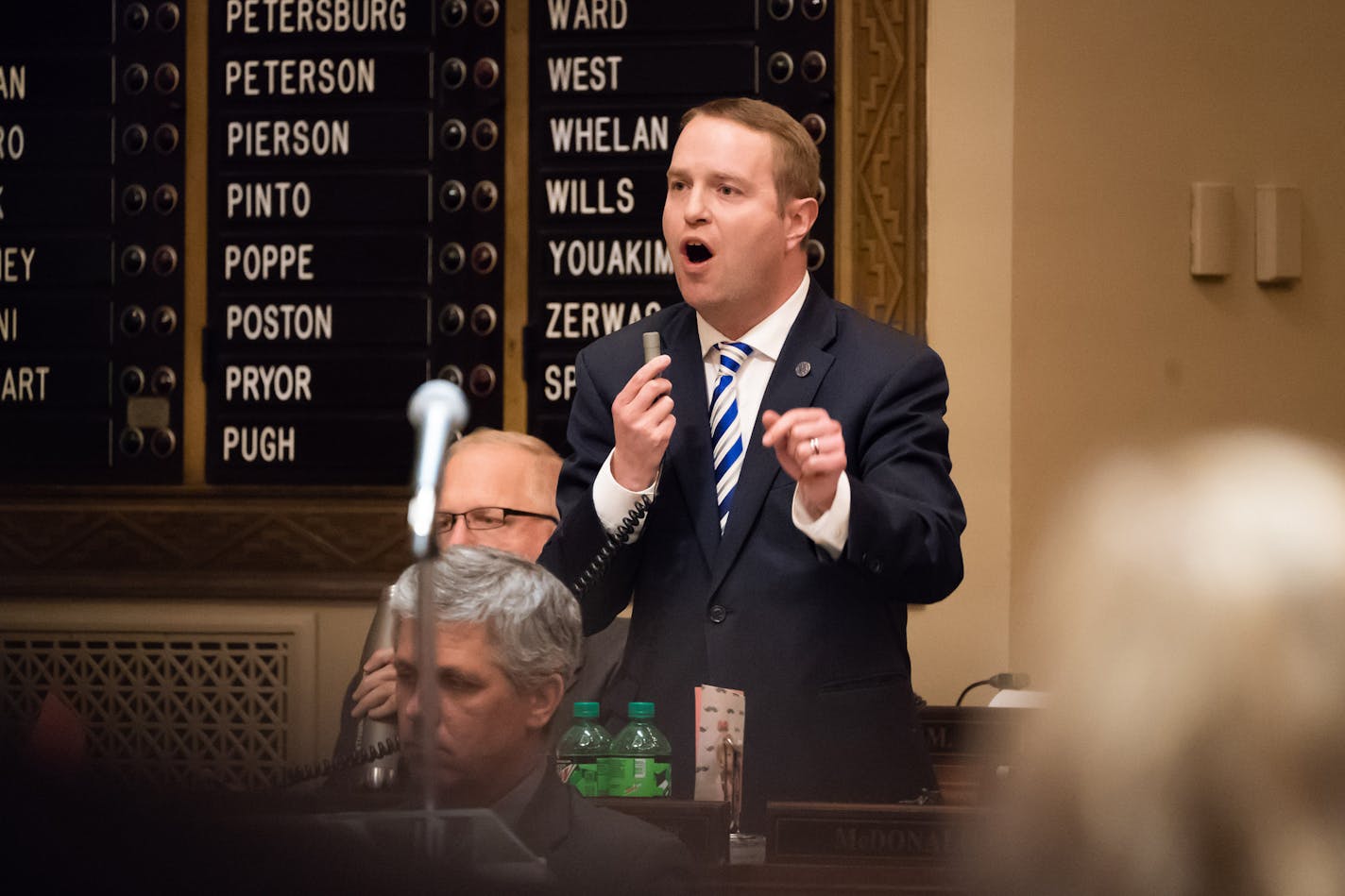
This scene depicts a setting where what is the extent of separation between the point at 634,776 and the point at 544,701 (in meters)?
0.24

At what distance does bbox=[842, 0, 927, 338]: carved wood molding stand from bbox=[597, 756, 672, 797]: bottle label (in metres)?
2.08

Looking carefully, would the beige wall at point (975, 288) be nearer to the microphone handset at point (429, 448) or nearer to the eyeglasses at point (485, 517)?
the eyeglasses at point (485, 517)

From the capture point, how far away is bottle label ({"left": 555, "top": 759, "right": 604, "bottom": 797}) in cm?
172

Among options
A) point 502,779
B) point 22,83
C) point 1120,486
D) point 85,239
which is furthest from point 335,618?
point 1120,486

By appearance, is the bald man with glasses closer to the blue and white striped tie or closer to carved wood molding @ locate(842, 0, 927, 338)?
the blue and white striped tie

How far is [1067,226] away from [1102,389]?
384 mm

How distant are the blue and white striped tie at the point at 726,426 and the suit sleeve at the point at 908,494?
0.47 ft

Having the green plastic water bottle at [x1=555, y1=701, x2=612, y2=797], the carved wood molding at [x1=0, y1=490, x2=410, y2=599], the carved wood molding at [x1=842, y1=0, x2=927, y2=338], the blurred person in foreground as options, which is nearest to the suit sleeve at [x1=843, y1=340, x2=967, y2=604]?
the green plastic water bottle at [x1=555, y1=701, x2=612, y2=797]

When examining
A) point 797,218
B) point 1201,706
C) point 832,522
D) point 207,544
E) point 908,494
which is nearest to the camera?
point 1201,706

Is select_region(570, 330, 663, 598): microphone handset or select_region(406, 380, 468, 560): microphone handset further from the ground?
select_region(406, 380, 468, 560): microphone handset

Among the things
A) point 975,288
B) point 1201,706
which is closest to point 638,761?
point 1201,706

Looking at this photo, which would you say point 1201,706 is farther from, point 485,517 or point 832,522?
point 485,517

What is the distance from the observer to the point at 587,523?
6.03 feet

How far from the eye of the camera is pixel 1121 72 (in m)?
3.64
